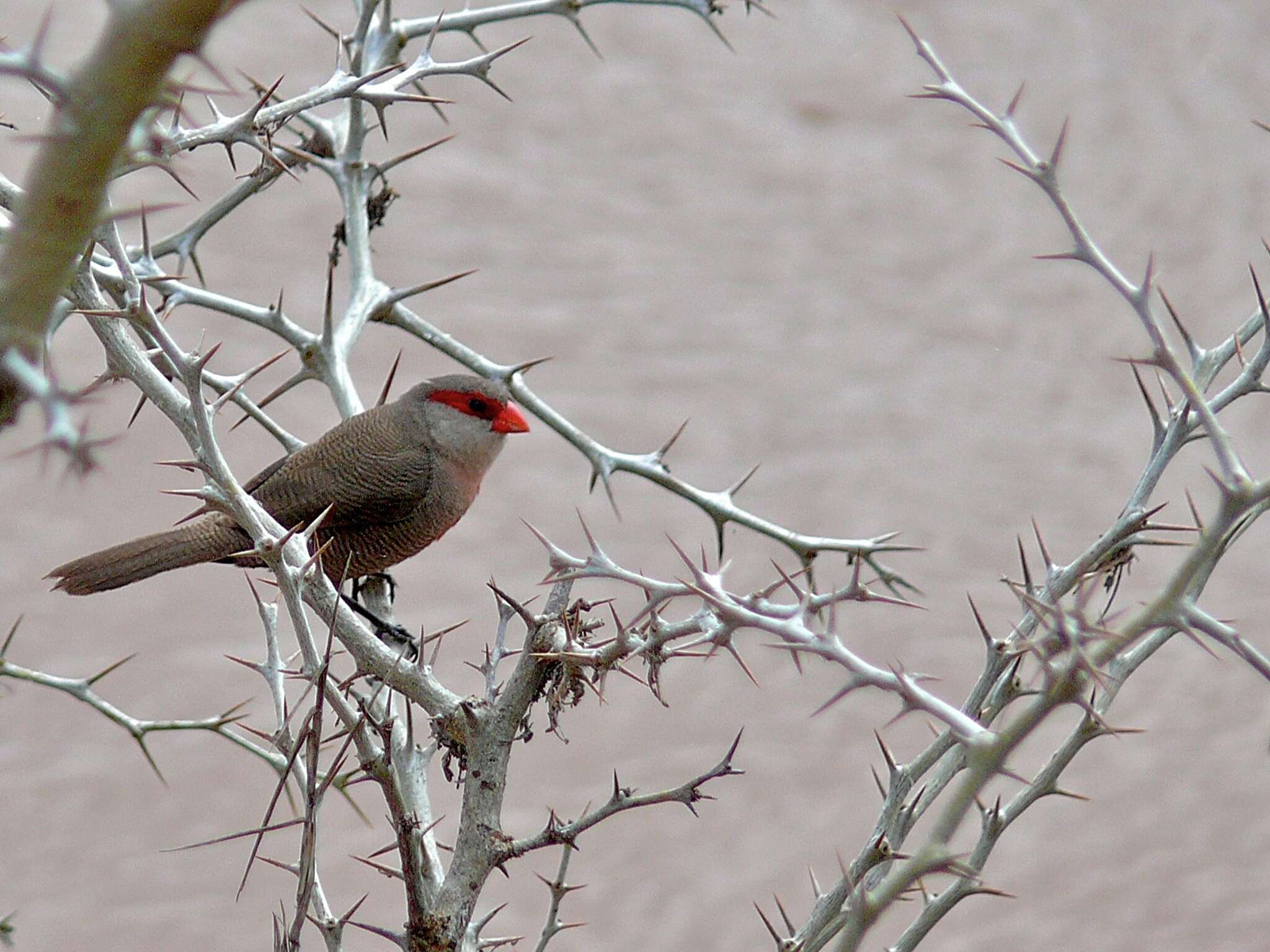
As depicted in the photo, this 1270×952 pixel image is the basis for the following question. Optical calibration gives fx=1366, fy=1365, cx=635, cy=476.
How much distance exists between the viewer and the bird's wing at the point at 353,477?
8.95 ft

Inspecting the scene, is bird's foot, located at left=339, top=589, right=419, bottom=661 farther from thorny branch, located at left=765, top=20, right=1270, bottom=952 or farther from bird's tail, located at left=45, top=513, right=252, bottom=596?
thorny branch, located at left=765, top=20, right=1270, bottom=952

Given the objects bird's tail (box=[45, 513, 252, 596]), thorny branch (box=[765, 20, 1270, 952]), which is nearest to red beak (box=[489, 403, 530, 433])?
bird's tail (box=[45, 513, 252, 596])

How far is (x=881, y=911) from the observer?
2.87 feet

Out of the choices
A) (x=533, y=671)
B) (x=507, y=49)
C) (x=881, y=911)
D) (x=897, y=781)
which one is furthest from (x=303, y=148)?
(x=881, y=911)

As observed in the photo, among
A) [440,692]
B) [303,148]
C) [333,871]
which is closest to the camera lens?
[440,692]

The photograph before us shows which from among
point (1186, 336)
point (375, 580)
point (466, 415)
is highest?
point (466, 415)

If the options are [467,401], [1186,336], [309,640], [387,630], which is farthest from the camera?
[467,401]

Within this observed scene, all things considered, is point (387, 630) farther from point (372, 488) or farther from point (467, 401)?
point (467, 401)

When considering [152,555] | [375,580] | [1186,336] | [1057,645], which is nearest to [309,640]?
[1057,645]

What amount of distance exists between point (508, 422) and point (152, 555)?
0.90 metres

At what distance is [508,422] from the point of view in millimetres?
3125

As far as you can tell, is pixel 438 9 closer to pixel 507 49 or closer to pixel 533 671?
pixel 507 49

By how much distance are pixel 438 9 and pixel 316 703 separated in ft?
17.2

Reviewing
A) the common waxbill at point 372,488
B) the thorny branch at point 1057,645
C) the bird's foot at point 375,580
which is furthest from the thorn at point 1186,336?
the bird's foot at point 375,580
